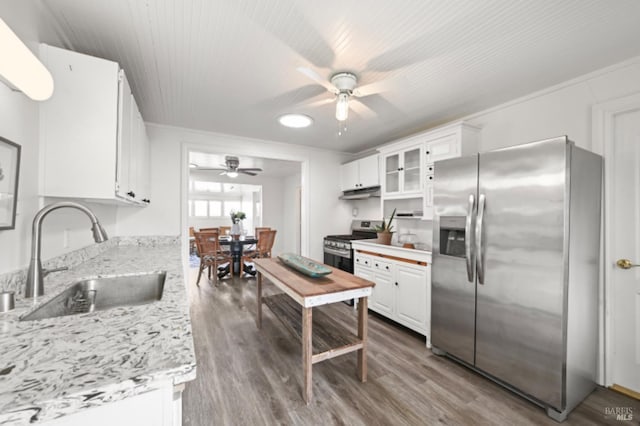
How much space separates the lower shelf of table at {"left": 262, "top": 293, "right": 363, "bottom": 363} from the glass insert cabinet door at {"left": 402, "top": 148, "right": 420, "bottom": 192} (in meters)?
1.84

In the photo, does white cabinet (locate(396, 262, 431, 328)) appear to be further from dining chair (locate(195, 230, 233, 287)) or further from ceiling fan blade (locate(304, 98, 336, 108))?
dining chair (locate(195, 230, 233, 287))

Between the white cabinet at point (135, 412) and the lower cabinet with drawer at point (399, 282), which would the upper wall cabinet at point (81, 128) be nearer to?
the white cabinet at point (135, 412)

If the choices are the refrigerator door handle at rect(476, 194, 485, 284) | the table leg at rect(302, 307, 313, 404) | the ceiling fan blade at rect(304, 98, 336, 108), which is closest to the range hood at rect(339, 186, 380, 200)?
the ceiling fan blade at rect(304, 98, 336, 108)

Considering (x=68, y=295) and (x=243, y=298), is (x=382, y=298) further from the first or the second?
(x=68, y=295)

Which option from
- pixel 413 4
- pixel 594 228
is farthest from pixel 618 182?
pixel 413 4

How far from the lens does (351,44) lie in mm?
1656

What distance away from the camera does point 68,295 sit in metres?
1.25

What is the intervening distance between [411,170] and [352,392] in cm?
239

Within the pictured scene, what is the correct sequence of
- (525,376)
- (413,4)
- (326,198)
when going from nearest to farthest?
(413,4) → (525,376) → (326,198)

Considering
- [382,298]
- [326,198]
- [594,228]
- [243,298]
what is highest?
[326,198]

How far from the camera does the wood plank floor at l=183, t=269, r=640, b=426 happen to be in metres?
1.60

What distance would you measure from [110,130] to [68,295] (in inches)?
35.9

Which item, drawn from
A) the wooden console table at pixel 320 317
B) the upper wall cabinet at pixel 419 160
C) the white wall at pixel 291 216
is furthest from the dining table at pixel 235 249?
the upper wall cabinet at pixel 419 160

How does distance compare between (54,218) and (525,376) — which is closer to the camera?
(54,218)
